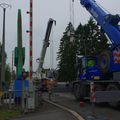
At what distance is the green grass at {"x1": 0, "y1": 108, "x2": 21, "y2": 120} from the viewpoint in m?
19.7

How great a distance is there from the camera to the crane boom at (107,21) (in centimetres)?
2703

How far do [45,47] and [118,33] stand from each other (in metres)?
14.3

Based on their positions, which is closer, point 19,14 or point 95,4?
point 19,14

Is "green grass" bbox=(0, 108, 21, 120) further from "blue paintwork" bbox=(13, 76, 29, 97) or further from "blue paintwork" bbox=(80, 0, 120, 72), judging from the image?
"blue paintwork" bbox=(80, 0, 120, 72)

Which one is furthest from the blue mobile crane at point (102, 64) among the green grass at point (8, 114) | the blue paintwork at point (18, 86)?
the green grass at point (8, 114)

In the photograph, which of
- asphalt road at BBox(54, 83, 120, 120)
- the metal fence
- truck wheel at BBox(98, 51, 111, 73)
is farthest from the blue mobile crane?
the metal fence

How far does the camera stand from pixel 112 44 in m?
27.0

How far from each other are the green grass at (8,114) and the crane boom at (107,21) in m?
7.44

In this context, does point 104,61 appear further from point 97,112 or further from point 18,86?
point 97,112

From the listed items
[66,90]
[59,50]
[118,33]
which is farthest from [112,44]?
[59,50]

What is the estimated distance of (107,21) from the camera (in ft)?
91.6

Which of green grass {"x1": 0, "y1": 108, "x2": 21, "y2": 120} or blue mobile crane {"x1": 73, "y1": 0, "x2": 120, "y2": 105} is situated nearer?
green grass {"x1": 0, "y1": 108, "x2": 21, "y2": 120}

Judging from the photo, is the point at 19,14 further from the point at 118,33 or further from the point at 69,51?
the point at 69,51

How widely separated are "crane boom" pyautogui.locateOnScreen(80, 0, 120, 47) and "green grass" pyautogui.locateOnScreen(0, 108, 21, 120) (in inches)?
293
